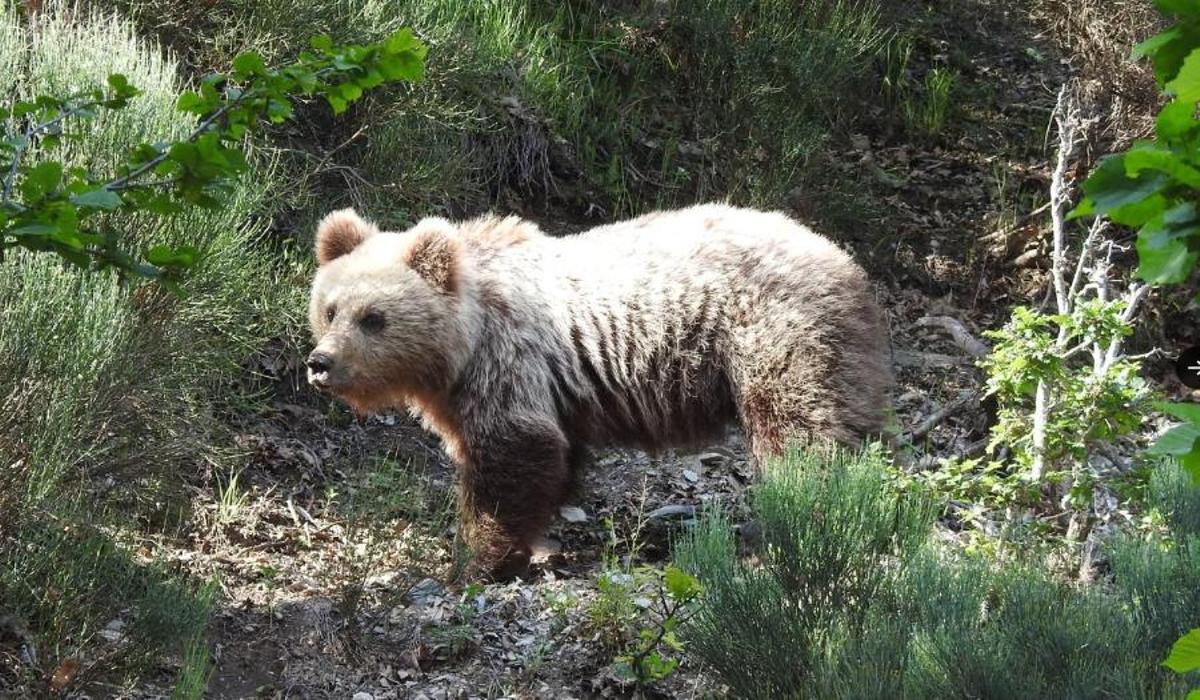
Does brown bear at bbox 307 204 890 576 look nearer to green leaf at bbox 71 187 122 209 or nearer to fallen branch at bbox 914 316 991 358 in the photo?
fallen branch at bbox 914 316 991 358

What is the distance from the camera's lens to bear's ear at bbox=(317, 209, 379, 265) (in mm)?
6535

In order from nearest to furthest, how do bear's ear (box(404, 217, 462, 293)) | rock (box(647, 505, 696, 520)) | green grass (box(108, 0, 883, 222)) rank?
bear's ear (box(404, 217, 462, 293)) → rock (box(647, 505, 696, 520)) → green grass (box(108, 0, 883, 222))

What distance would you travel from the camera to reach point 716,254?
6434 millimetres

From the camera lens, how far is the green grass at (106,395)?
478 cm

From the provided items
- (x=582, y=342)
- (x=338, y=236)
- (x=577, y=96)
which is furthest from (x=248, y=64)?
(x=577, y=96)

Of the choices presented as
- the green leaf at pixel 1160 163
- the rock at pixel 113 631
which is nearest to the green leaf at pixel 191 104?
the green leaf at pixel 1160 163

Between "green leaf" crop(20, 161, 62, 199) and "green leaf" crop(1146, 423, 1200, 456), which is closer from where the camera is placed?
"green leaf" crop(1146, 423, 1200, 456)

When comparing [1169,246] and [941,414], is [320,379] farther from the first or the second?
[1169,246]

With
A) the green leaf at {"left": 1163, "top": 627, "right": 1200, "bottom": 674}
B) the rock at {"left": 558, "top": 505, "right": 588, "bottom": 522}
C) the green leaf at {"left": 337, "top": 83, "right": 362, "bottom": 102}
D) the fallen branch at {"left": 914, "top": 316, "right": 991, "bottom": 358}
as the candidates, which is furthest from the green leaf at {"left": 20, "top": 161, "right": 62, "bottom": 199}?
the fallen branch at {"left": 914, "top": 316, "right": 991, "bottom": 358}

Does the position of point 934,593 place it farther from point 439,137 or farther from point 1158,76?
point 439,137

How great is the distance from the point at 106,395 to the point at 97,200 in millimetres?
3028

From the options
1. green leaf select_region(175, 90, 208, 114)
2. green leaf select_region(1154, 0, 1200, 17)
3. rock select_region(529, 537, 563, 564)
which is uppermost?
green leaf select_region(1154, 0, 1200, 17)

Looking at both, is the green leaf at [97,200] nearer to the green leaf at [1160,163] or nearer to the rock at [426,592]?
the green leaf at [1160,163]

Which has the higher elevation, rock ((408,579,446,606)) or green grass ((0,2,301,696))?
green grass ((0,2,301,696))
